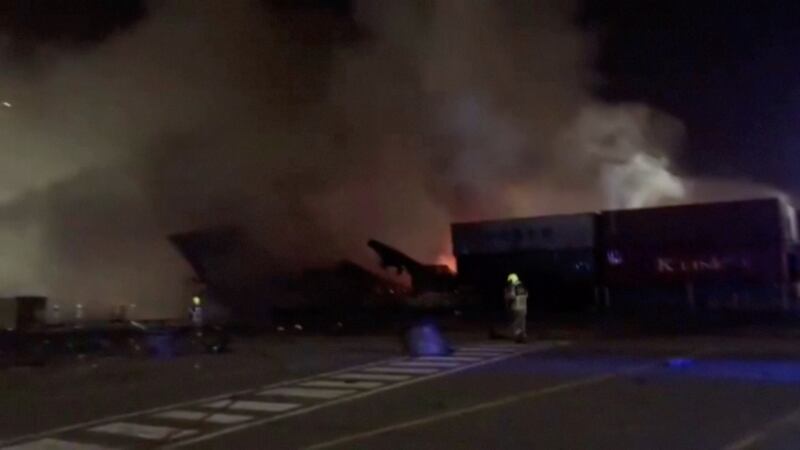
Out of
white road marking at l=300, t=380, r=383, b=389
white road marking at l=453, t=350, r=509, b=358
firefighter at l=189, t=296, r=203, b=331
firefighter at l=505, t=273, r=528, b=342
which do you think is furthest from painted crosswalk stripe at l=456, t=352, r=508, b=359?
firefighter at l=189, t=296, r=203, b=331

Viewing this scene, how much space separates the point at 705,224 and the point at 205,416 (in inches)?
854

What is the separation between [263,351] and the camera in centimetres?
1808

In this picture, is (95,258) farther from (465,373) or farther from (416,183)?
(465,373)

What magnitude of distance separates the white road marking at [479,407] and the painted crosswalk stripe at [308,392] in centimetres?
210

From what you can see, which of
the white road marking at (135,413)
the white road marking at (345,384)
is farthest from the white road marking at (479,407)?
the white road marking at (135,413)

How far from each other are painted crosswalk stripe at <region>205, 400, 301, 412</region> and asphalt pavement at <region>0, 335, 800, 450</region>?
23 mm

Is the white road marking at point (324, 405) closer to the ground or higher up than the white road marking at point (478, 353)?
closer to the ground

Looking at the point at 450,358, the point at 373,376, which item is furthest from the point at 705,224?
the point at 373,376

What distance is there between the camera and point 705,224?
2858cm

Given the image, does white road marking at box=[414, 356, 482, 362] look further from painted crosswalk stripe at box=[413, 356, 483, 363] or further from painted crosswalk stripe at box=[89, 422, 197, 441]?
painted crosswalk stripe at box=[89, 422, 197, 441]

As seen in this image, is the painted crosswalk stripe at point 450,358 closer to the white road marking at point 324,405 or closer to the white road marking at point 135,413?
the white road marking at point 324,405

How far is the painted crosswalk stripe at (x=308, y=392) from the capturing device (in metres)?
11.5

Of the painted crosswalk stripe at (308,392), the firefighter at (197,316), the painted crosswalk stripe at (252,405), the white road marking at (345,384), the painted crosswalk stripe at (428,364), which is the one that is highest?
the firefighter at (197,316)

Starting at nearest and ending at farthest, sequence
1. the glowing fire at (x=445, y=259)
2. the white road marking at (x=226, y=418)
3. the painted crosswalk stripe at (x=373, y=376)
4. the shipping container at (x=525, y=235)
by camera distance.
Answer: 1. the white road marking at (x=226, y=418)
2. the painted crosswalk stripe at (x=373, y=376)
3. the shipping container at (x=525, y=235)
4. the glowing fire at (x=445, y=259)
